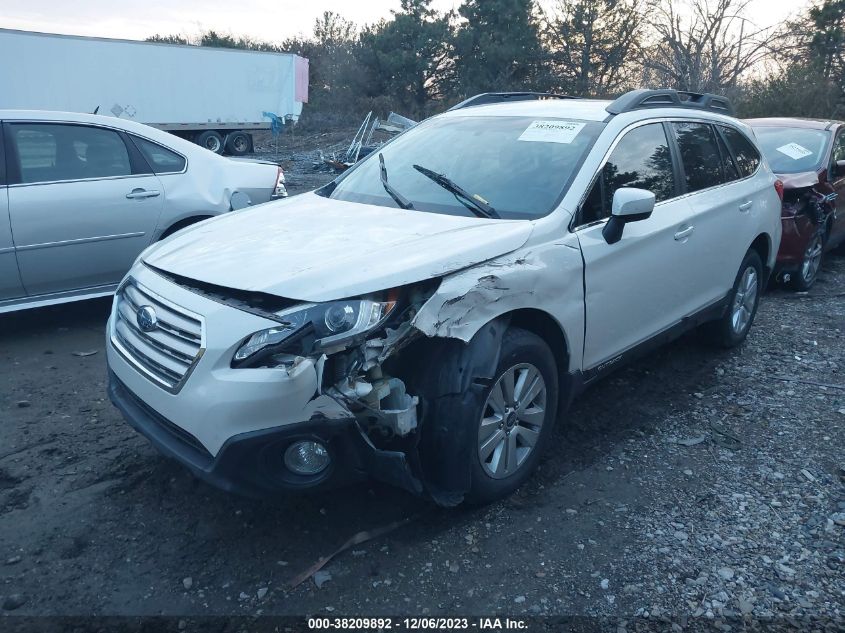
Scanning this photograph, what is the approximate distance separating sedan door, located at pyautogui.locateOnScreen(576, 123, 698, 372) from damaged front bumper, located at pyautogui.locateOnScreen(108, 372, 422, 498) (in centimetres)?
136

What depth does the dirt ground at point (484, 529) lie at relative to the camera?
2730 millimetres

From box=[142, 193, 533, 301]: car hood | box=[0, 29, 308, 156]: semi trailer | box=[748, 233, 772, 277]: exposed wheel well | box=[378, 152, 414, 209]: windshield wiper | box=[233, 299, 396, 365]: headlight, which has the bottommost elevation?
box=[748, 233, 772, 277]: exposed wheel well

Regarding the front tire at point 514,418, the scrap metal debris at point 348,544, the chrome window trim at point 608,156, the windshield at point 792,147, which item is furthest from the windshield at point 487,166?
the windshield at point 792,147

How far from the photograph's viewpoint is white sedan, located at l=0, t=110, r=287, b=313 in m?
5.15

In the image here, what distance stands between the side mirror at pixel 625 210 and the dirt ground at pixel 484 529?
1204 mm

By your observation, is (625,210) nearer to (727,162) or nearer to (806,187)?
(727,162)

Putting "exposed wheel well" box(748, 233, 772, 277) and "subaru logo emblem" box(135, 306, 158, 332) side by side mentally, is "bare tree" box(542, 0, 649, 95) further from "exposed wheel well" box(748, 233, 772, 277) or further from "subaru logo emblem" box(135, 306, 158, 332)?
"subaru logo emblem" box(135, 306, 158, 332)

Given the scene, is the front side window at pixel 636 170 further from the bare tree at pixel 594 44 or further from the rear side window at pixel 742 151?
the bare tree at pixel 594 44

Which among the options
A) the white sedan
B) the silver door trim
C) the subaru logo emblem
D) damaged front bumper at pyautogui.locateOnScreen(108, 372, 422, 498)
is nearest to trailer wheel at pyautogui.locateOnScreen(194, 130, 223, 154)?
the white sedan

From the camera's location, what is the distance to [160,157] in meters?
5.89

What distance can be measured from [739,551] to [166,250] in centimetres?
300

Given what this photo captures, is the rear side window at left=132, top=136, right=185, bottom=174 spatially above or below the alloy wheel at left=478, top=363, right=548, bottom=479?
above

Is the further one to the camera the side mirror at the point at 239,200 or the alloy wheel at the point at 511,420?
the side mirror at the point at 239,200

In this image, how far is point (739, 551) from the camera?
305cm
